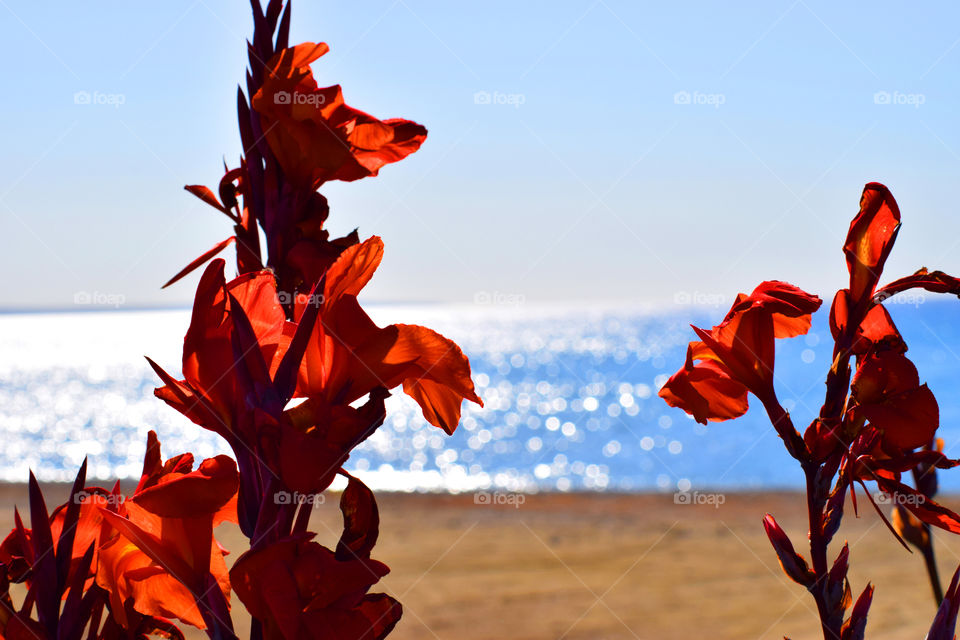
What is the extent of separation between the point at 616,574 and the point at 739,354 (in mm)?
8872

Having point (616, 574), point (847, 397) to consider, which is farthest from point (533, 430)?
point (847, 397)

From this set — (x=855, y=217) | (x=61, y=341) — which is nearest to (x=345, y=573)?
(x=855, y=217)

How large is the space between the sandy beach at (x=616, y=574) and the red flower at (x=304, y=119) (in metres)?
6.17

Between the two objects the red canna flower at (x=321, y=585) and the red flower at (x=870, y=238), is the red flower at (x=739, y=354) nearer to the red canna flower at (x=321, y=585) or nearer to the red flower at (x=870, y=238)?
the red flower at (x=870, y=238)

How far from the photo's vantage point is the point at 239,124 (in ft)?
2.23

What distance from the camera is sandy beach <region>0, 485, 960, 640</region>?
7.28 m

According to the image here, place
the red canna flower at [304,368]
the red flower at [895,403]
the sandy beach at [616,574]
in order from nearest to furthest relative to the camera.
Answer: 1. the red canna flower at [304,368]
2. the red flower at [895,403]
3. the sandy beach at [616,574]

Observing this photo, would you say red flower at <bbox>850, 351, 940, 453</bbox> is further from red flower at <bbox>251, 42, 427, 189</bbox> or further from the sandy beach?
the sandy beach

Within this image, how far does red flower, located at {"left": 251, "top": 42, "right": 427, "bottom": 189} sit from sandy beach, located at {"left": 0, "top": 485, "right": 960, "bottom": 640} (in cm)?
617

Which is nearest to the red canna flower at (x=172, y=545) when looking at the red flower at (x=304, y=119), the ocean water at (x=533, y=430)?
the red flower at (x=304, y=119)

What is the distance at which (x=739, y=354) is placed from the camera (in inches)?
27.4

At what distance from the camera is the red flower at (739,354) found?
678mm

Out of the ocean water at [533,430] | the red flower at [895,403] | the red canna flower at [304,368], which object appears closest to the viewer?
the red canna flower at [304,368]

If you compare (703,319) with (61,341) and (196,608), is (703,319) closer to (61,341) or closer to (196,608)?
(61,341)
